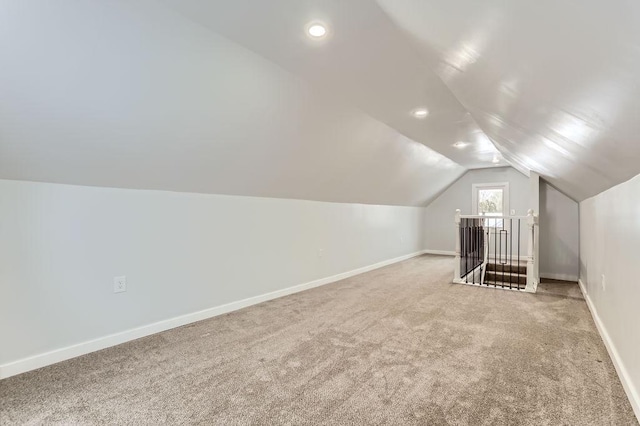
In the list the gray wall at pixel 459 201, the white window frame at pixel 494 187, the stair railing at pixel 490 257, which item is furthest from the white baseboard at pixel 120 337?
the white window frame at pixel 494 187

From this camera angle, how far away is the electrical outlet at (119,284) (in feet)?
8.24

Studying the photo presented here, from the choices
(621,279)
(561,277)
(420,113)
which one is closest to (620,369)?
(621,279)

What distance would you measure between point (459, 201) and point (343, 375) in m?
6.55

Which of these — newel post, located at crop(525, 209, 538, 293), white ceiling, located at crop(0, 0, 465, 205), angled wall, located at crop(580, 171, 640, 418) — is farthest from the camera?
newel post, located at crop(525, 209, 538, 293)

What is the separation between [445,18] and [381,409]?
179cm

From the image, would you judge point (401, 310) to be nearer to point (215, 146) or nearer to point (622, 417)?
point (622, 417)

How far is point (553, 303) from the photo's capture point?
3773 mm

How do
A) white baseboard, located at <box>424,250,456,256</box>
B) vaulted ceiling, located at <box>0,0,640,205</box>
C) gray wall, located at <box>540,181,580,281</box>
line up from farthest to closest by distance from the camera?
white baseboard, located at <box>424,250,456,256</box>, gray wall, located at <box>540,181,580,281</box>, vaulted ceiling, located at <box>0,0,640,205</box>

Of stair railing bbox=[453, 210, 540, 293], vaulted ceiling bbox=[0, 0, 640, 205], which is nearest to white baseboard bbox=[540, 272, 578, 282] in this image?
stair railing bbox=[453, 210, 540, 293]

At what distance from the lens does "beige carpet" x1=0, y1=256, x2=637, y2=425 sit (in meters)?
1.66

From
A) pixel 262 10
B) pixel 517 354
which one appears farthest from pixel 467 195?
pixel 262 10

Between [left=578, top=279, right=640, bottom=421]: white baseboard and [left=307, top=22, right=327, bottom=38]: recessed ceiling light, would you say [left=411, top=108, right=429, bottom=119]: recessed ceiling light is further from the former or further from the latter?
[left=578, top=279, right=640, bottom=421]: white baseboard

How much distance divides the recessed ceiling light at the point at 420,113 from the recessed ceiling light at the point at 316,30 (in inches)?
62.0

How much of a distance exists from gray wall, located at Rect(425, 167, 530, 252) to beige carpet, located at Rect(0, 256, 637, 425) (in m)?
4.22
